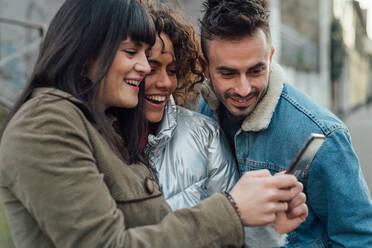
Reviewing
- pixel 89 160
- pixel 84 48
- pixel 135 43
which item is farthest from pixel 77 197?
pixel 135 43

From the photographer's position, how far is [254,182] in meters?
1.44

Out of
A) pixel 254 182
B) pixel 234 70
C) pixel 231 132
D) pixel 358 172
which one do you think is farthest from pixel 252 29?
pixel 254 182

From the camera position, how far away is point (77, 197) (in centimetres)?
125

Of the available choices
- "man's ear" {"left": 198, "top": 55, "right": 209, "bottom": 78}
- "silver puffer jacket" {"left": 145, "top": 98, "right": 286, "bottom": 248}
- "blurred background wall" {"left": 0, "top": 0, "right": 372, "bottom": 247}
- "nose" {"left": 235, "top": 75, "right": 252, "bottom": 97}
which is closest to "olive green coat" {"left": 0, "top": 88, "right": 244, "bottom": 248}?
"silver puffer jacket" {"left": 145, "top": 98, "right": 286, "bottom": 248}

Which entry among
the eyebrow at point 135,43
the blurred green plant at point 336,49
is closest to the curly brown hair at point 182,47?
the eyebrow at point 135,43

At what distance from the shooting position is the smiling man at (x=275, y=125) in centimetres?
189

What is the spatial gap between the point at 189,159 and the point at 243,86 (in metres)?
0.48

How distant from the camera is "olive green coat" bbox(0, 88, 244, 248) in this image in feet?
4.07

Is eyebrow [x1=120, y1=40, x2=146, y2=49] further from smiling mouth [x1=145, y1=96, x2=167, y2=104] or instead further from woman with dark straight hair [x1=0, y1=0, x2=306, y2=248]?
smiling mouth [x1=145, y1=96, x2=167, y2=104]

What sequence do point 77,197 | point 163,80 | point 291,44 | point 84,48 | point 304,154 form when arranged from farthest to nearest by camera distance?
point 291,44 → point 163,80 → point 84,48 → point 304,154 → point 77,197

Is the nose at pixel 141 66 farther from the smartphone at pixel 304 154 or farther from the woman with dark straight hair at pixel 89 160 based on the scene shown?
the smartphone at pixel 304 154

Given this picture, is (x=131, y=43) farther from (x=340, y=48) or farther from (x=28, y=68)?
(x=340, y=48)

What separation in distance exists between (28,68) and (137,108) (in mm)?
6191

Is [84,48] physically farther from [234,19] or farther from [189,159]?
[234,19]
